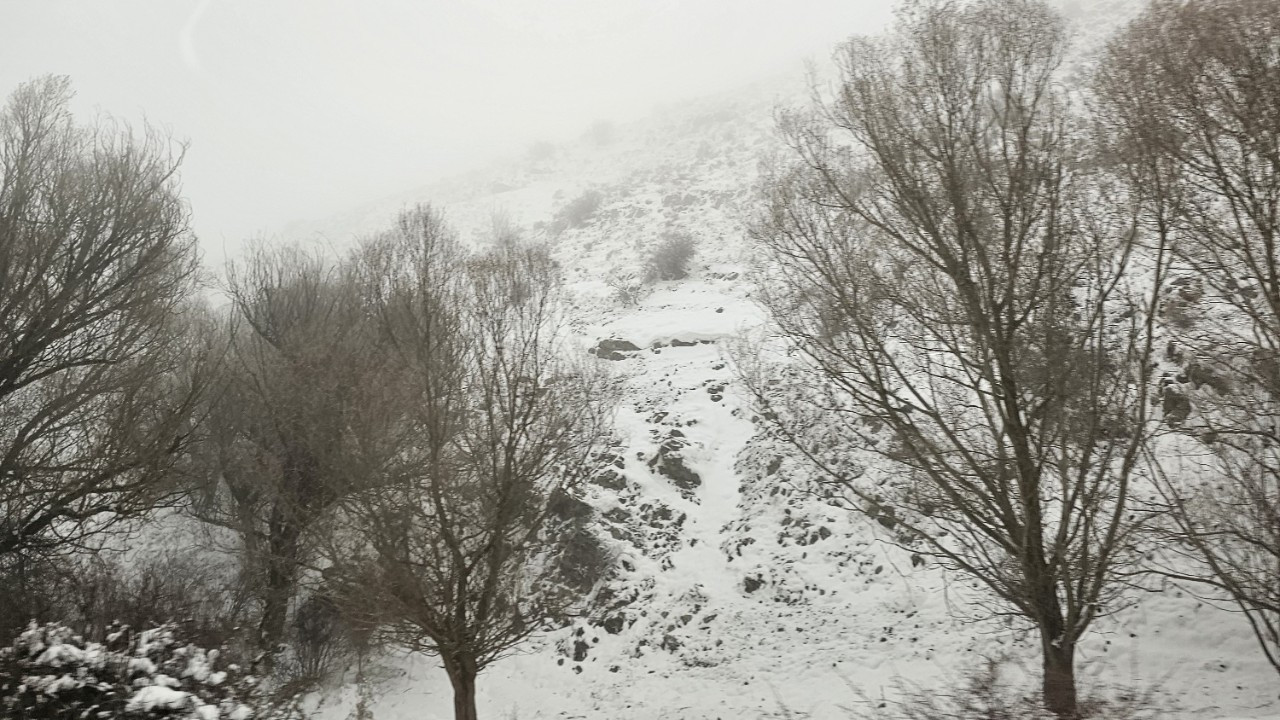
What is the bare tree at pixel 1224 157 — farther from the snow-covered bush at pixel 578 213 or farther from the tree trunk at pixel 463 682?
the snow-covered bush at pixel 578 213

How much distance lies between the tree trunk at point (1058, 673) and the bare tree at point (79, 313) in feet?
33.6

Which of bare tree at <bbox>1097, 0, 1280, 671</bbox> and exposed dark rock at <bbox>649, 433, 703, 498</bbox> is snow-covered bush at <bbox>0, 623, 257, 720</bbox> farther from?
exposed dark rock at <bbox>649, 433, 703, 498</bbox>

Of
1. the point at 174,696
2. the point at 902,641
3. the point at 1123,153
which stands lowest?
the point at 902,641

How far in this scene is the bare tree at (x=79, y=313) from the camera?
7.84 meters

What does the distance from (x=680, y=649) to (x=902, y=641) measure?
4.13 meters

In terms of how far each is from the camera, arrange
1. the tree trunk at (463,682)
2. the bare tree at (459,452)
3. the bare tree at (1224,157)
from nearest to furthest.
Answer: the bare tree at (1224,157), the bare tree at (459,452), the tree trunk at (463,682)

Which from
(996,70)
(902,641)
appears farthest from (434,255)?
(902,641)

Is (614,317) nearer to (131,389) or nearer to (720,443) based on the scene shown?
(720,443)

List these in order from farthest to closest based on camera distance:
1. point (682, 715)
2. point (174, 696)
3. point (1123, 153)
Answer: point (682, 715) < point (1123, 153) < point (174, 696)

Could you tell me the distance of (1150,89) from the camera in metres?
6.44

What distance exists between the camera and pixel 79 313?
323 inches

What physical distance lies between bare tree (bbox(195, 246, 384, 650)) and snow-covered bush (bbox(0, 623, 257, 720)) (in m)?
4.19

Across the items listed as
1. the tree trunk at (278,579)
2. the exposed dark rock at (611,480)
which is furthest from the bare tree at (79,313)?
the exposed dark rock at (611,480)

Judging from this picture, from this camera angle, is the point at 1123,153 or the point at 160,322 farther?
the point at 160,322
